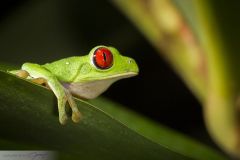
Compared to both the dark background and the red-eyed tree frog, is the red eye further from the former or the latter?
the dark background

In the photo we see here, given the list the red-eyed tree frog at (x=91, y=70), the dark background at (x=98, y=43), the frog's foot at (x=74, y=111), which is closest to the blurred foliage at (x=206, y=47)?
the red-eyed tree frog at (x=91, y=70)

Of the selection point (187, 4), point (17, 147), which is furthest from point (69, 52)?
point (17, 147)

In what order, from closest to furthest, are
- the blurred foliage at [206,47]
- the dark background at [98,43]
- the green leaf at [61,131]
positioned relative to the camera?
the green leaf at [61,131] → the blurred foliage at [206,47] → the dark background at [98,43]

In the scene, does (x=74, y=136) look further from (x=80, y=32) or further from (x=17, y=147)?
(x=80, y=32)

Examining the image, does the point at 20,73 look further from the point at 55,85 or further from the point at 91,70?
the point at 91,70

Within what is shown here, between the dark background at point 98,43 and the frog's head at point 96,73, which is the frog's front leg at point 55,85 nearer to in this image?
the frog's head at point 96,73

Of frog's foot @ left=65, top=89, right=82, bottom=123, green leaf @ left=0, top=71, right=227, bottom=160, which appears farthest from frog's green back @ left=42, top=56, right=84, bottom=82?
green leaf @ left=0, top=71, right=227, bottom=160

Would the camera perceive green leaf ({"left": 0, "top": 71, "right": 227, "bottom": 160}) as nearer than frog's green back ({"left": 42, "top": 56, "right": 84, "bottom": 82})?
Yes
